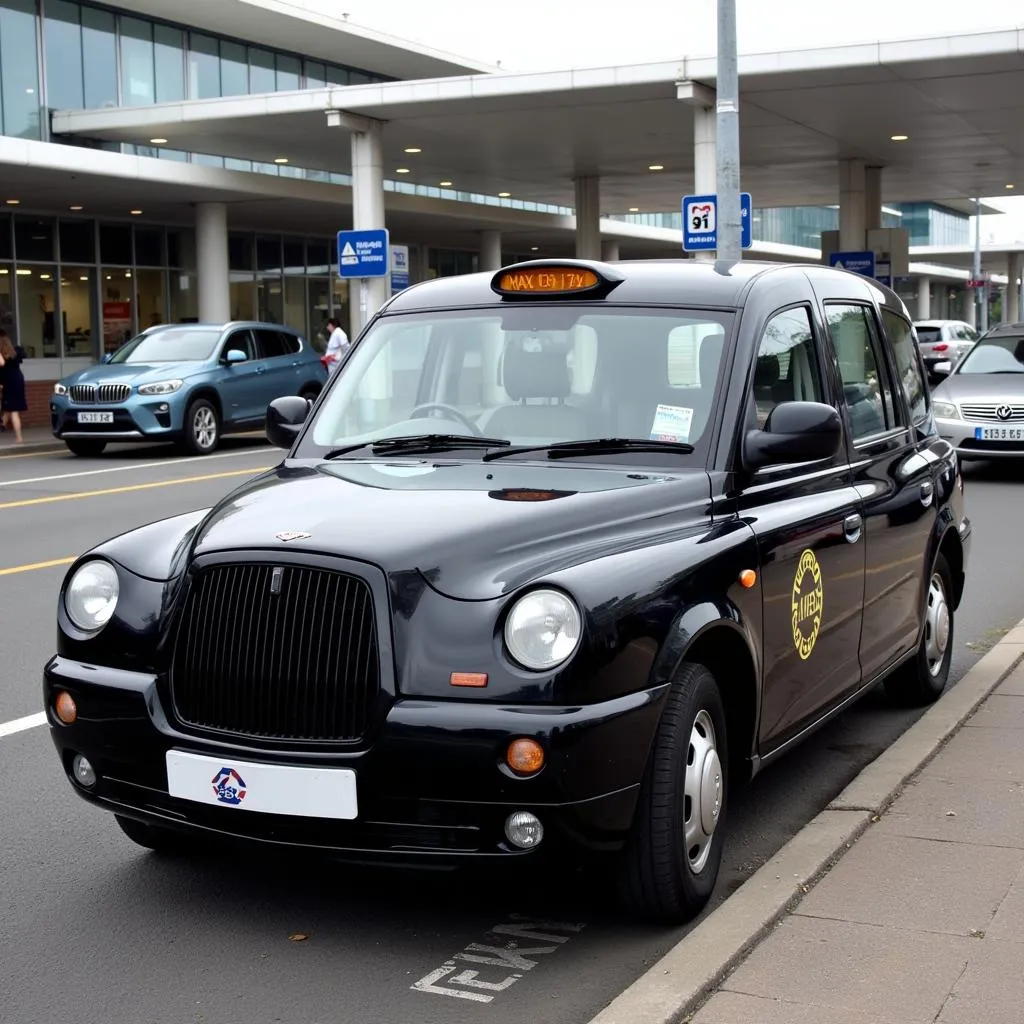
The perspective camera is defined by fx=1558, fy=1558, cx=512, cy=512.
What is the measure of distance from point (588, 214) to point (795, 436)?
33864 mm

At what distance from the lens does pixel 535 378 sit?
501 cm

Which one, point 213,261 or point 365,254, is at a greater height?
point 213,261

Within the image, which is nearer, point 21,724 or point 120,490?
point 21,724

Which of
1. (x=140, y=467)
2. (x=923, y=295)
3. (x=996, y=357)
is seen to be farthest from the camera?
(x=923, y=295)

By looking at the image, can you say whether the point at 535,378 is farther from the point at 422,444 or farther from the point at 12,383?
the point at 12,383

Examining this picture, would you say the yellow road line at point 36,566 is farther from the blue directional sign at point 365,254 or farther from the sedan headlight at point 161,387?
the blue directional sign at point 365,254

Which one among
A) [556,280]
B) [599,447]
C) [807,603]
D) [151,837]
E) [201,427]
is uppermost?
[556,280]

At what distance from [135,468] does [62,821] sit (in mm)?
15126

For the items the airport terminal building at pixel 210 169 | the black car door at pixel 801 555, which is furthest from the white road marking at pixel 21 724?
the airport terminal building at pixel 210 169

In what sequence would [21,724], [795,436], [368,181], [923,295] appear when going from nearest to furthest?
1. [795,436]
2. [21,724]
3. [368,181]
4. [923,295]

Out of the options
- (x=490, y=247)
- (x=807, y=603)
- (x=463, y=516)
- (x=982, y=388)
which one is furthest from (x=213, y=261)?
(x=463, y=516)

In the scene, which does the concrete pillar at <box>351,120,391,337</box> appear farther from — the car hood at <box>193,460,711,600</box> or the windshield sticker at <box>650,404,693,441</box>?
the car hood at <box>193,460,711,600</box>

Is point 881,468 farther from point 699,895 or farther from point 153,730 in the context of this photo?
point 153,730

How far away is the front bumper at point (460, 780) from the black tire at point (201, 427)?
18.2 metres
